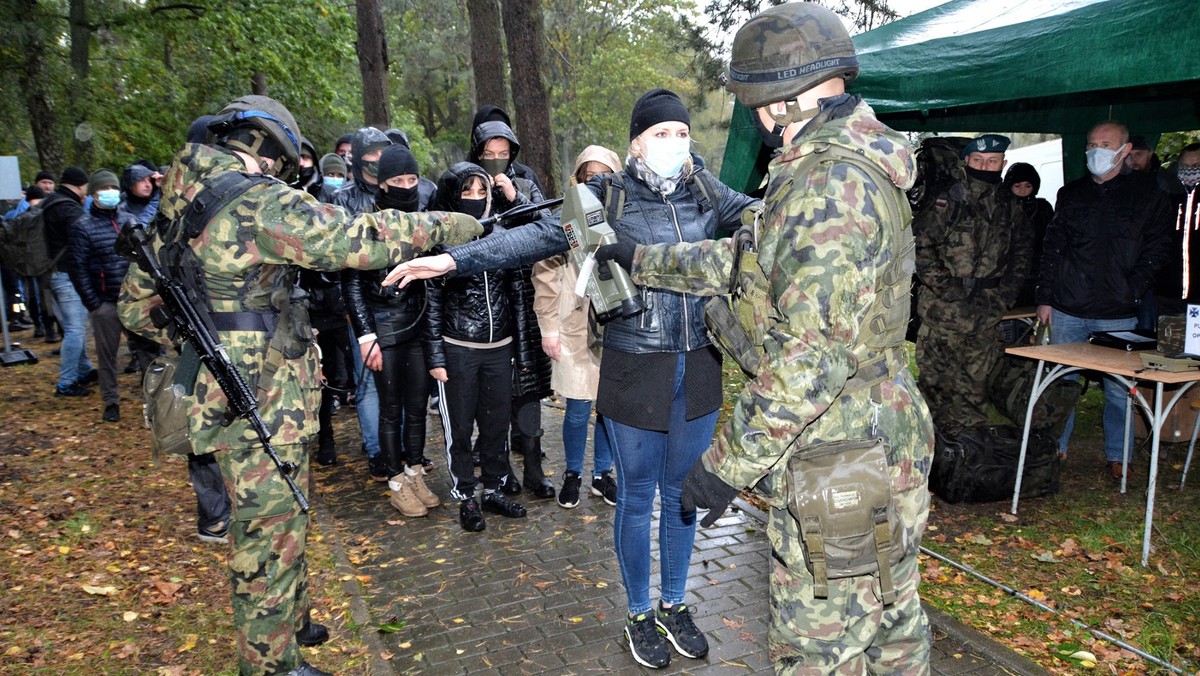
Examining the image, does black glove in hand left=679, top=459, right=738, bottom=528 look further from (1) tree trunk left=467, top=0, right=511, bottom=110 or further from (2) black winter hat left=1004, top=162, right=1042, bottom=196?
(1) tree trunk left=467, top=0, right=511, bottom=110

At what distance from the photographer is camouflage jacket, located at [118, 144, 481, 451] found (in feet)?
9.73

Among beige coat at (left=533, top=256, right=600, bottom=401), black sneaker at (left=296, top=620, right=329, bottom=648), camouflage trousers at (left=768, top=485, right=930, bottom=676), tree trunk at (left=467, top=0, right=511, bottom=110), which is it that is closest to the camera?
camouflage trousers at (left=768, top=485, right=930, bottom=676)

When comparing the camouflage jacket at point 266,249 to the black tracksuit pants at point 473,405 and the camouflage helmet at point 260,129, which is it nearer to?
the camouflage helmet at point 260,129

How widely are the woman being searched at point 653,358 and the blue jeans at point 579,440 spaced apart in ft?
6.46

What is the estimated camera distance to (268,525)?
3.21 m

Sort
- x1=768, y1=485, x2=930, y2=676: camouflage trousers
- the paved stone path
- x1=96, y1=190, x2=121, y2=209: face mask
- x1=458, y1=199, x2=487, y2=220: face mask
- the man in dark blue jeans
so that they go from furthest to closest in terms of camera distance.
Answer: the man in dark blue jeans
x1=96, y1=190, x2=121, y2=209: face mask
x1=458, y1=199, x2=487, y2=220: face mask
the paved stone path
x1=768, y1=485, x2=930, y2=676: camouflage trousers

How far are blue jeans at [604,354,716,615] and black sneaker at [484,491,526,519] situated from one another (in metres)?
1.88

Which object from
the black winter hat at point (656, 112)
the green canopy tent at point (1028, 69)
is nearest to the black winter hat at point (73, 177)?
the green canopy tent at point (1028, 69)

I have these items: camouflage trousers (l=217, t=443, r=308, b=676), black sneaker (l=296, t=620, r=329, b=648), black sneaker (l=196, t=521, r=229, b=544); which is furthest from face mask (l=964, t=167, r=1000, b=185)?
black sneaker (l=196, t=521, r=229, b=544)

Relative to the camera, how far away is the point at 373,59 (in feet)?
38.3

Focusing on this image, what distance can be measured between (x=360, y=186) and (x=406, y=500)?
247 cm

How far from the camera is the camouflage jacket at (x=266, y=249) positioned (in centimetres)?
297

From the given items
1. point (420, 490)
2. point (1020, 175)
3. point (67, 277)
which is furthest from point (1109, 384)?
point (67, 277)

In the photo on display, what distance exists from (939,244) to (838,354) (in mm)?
A: 4307
